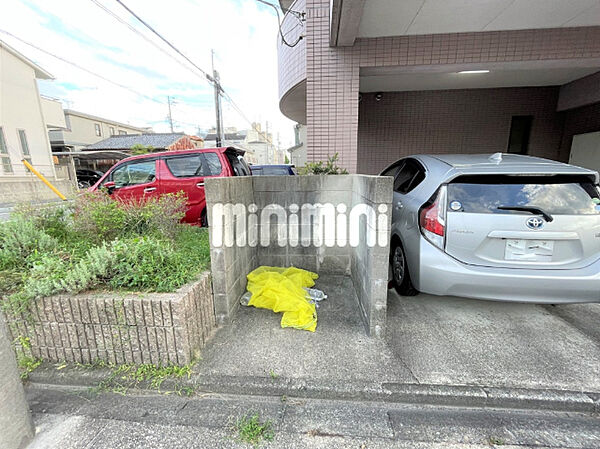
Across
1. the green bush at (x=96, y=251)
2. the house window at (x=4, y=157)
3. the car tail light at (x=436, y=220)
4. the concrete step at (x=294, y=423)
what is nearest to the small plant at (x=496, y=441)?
the concrete step at (x=294, y=423)

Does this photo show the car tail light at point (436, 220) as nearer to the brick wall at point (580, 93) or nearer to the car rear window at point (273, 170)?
the car rear window at point (273, 170)

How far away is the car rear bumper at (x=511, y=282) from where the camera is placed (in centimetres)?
210

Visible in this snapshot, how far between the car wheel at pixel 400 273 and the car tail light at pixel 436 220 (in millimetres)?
505

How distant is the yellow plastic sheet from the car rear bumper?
3.73 ft

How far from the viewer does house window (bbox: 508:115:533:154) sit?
22.4ft

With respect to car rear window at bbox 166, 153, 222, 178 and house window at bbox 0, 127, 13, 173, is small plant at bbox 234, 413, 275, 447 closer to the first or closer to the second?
car rear window at bbox 166, 153, 222, 178

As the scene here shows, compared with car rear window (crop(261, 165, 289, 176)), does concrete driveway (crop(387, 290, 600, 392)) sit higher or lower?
lower

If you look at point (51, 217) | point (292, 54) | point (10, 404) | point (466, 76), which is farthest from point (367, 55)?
point (10, 404)

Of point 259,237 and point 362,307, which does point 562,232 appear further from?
point 259,237

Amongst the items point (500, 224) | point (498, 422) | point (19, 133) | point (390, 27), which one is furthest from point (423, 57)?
point (19, 133)

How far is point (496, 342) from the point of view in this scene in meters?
2.17

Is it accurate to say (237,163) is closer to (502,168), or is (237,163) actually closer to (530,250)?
(502,168)

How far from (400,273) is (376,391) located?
4.87 ft

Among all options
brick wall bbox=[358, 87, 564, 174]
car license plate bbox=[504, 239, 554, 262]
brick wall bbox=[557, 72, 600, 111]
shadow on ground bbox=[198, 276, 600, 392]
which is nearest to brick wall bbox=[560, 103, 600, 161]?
brick wall bbox=[358, 87, 564, 174]
